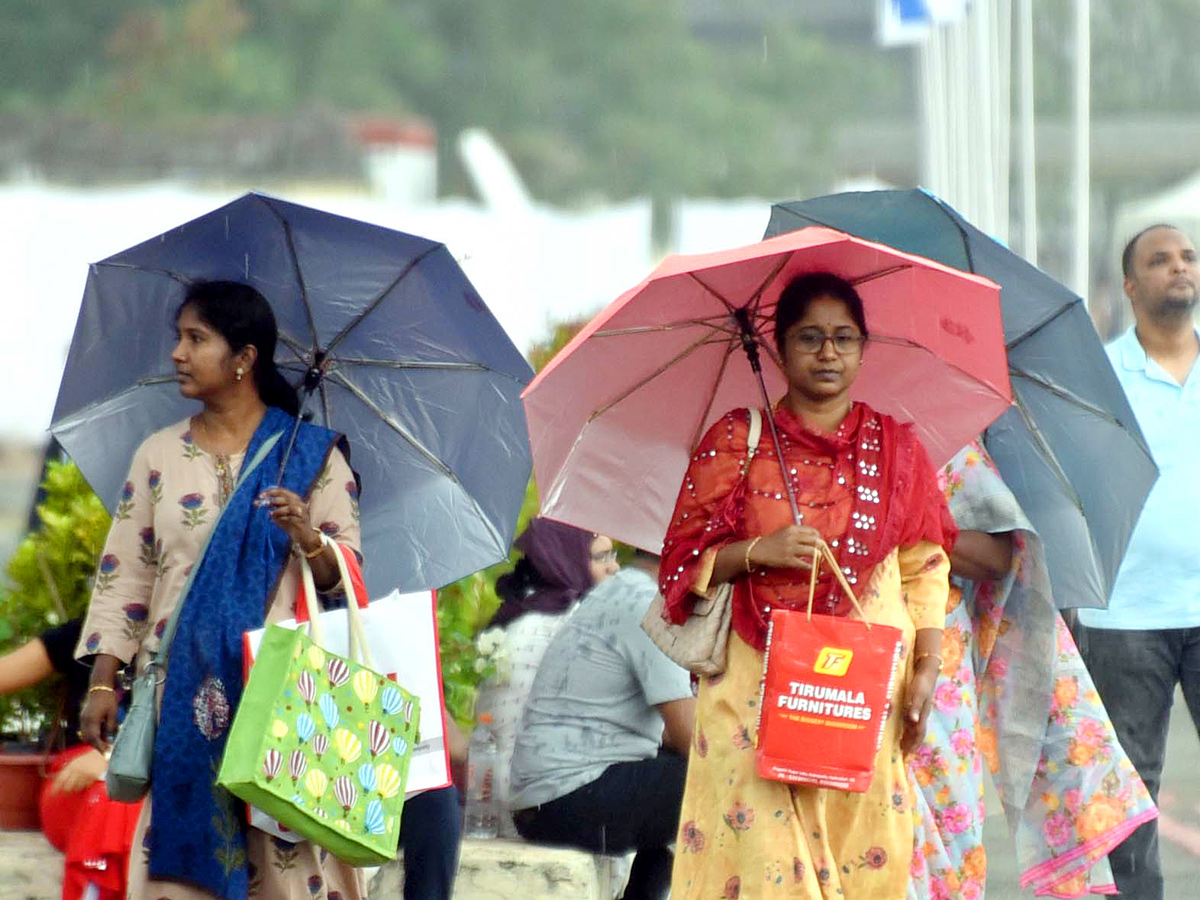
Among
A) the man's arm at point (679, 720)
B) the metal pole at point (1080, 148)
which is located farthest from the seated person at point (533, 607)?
the metal pole at point (1080, 148)

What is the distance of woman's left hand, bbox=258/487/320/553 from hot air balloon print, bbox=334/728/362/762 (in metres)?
0.41

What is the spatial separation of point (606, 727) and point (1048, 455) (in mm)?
1464

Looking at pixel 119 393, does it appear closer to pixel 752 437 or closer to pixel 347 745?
pixel 347 745

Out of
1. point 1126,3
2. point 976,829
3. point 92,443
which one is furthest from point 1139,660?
point 1126,3

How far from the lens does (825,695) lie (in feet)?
14.3

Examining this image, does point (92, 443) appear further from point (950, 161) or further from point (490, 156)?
point (490, 156)

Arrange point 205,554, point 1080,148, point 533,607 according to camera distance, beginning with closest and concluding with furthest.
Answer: point 205,554
point 533,607
point 1080,148

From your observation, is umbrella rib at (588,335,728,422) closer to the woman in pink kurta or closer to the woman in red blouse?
the woman in red blouse

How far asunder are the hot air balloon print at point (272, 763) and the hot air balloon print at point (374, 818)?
0.26 meters

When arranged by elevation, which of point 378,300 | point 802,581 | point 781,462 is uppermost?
point 378,300

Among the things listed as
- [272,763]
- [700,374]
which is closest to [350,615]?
[272,763]

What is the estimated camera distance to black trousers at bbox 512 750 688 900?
5918 millimetres

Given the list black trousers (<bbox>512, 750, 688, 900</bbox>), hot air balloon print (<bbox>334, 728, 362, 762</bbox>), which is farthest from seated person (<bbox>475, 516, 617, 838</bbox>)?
hot air balloon print (<bbox>334, 728, 362, 762</bbox>)

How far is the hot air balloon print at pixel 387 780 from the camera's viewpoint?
14.9 ft
